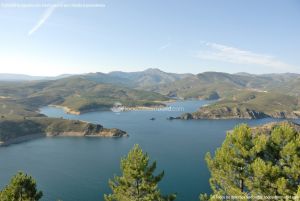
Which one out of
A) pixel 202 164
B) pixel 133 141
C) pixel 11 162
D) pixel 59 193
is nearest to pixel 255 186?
pixel 59 193

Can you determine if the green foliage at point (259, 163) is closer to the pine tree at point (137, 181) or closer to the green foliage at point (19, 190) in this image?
the pine tree at point (137, 181)

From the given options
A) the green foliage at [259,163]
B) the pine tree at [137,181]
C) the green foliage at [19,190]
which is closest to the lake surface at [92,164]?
the green foliage at [19,190]

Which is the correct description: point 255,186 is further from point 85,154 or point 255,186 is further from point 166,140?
point 166,140

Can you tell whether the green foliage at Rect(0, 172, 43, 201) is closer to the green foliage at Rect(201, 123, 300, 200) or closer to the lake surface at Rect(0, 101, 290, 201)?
the green foliage at Rect(201, 123, 300, 200)

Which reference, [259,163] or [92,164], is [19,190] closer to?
[259,163]

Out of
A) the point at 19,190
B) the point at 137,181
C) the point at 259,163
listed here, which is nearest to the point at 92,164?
the point at 19,190

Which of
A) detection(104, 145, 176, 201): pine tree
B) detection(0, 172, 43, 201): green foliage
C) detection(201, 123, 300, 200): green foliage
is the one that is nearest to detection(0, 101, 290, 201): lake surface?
detection(0, 172, 43, 201): green foliage
